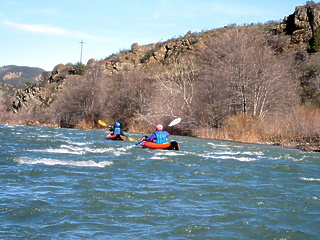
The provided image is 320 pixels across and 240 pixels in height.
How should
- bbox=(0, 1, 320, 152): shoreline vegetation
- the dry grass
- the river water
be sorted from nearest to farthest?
the river water < the dry grass < bbox=(0, 1, 320, 152): shoreline vegetation

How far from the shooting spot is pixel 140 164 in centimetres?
1206

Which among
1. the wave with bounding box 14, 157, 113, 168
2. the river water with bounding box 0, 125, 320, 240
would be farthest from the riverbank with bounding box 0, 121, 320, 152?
the wave with bounding box 14, 157, 113, 168

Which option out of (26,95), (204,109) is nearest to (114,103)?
(204,109)

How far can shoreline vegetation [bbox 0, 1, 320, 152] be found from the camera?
2361cm

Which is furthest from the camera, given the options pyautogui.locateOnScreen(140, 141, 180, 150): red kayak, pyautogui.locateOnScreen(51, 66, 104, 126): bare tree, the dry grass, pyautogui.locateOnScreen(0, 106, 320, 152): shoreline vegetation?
pyautogui.locateOnScreen(51, 66, 104, 126): bare tree

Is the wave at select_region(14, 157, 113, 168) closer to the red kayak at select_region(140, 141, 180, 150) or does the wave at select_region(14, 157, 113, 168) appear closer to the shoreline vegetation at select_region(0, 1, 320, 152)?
the red kayak at select_region(140, 141, 180, 150)

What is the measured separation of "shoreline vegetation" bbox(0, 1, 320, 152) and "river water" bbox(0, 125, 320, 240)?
9394mm

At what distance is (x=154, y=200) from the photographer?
24.2ft

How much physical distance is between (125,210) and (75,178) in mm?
2843

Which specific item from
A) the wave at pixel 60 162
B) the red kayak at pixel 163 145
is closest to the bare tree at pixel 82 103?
the red kayak at pixel 163 145

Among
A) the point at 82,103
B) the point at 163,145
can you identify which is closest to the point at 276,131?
the point at 163,145

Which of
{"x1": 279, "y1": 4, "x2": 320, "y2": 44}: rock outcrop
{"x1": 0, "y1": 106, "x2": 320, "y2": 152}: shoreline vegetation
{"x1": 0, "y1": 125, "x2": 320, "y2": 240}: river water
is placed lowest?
{"x1": 0, "y1": 125, "x2": 320, "y2": 240}: river water

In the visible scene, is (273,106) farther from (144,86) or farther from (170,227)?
(170,227)

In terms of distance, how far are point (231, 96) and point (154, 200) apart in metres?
21.2
